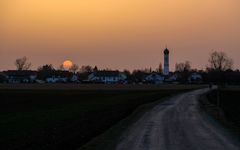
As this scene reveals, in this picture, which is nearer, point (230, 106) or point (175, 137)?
point (175, 137)

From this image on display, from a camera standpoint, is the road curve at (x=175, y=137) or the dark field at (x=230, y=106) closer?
the road curve at (x=175, y=137)

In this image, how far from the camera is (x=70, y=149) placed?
19.9 metres

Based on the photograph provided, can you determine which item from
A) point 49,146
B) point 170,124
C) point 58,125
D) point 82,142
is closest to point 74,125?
point 58,125

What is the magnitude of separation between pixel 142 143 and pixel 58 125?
8520 mm

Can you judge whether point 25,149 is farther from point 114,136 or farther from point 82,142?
point 114,136

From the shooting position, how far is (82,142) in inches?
870

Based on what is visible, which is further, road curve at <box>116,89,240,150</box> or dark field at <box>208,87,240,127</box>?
dark field at <box>208,87,240,127</box>

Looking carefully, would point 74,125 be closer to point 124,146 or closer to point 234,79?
point 124,146

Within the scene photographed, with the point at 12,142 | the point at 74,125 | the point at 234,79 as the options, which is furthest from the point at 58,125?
the point at 234,79

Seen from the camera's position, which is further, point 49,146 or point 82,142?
point 82,142

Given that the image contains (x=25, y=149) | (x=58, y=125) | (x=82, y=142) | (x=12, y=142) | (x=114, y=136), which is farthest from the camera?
(x=58, y=125)

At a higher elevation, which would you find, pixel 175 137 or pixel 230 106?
pixel 230 106

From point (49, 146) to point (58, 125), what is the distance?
819 centimetres

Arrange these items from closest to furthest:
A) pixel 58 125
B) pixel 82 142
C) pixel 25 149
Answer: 1. pixel 25 149
2. pixel 82 142
3. pixel 58 125
